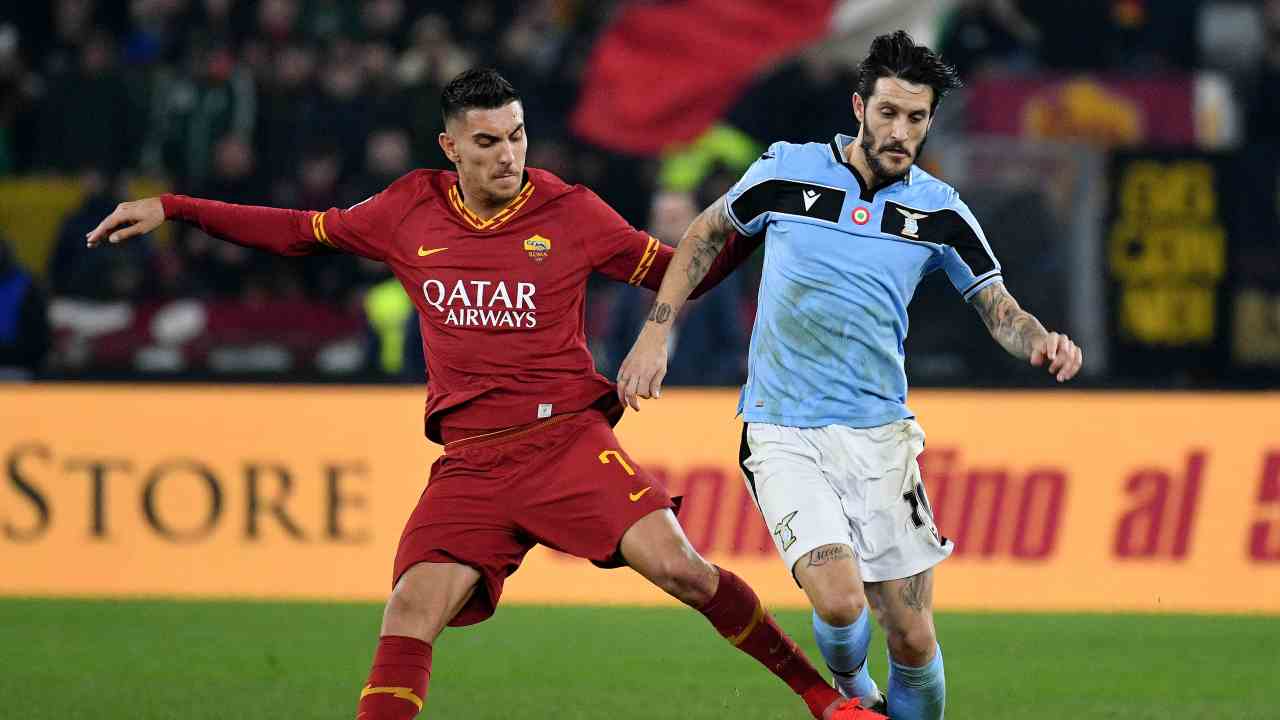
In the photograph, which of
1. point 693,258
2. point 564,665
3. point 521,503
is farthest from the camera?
point 564,665

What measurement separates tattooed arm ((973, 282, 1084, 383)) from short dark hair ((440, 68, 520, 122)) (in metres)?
1.66

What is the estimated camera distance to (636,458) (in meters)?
10.6

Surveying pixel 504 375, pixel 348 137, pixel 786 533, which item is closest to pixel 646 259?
pixel 504 375

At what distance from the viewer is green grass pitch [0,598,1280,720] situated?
7.44m

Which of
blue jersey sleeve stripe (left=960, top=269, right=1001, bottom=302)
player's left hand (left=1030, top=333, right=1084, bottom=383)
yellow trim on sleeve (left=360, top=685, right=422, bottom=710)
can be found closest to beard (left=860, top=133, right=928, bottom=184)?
blue jersey sleeve stripe (left=960, top=269, right=1001, bottom=302)

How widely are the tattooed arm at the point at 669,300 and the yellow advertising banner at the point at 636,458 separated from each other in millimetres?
4323

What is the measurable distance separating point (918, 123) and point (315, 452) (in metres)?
5.48

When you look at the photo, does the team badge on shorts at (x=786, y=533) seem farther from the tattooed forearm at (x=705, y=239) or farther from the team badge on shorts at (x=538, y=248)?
the team badge on shorts at (x=538, y=248)

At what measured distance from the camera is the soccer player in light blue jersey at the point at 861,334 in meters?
6.07

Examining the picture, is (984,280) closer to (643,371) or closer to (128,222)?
(643,371)

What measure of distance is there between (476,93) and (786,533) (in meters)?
1.69

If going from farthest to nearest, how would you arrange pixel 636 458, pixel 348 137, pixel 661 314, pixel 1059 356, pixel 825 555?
pixel 348 137
pixel 636 458
pixel 661 314
pixel 825 555
pixel 1059 356

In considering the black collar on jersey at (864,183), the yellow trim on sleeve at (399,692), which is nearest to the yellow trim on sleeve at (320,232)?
the yellow trim on sleeve at (399,692)

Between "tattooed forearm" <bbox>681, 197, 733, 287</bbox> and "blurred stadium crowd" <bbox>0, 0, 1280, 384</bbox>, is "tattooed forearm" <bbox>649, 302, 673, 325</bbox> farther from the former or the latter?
"blurred stadium crowd" <bbox>0, 0, 1280, 384</bbox>
